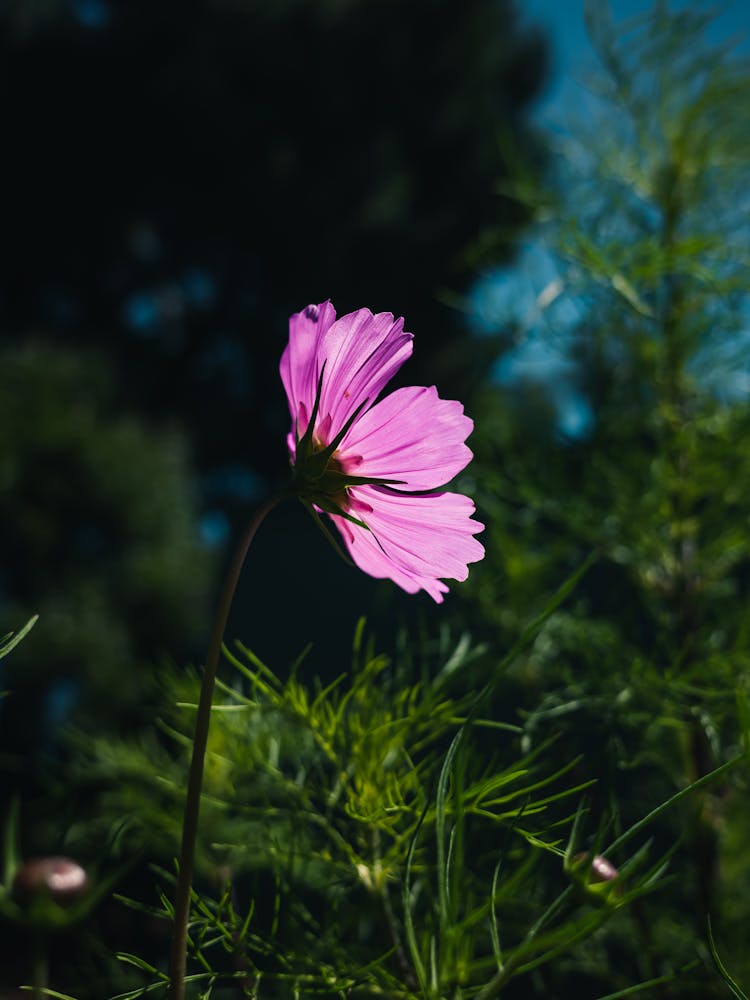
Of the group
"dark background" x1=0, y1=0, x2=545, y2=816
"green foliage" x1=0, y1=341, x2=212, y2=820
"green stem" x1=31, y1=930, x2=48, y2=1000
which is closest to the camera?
"green stem" x1=31, y1=930, x2=48, y2=1000

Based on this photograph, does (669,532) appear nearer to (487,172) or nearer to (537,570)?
(537,570)

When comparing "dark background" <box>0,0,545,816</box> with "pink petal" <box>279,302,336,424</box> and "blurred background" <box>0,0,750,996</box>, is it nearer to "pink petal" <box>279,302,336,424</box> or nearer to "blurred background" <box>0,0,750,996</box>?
"blurred background" <box>0,0,750,996</box>

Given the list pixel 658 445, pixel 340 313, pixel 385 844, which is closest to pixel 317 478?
pixel 385 844

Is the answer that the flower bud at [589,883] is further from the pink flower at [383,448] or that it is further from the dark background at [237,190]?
the dark background at [237,190]

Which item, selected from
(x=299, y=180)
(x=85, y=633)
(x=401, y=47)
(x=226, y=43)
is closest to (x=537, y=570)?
(x=85, y=633)

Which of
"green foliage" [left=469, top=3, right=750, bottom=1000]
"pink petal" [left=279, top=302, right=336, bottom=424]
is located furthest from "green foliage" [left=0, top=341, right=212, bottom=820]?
"pink petal" [left=279, top=302, right=336, bottom=424]

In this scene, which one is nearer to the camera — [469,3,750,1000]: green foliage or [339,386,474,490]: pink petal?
[339,386,474,490]: pink petal

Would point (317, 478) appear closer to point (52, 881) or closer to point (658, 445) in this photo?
point (52, 881)

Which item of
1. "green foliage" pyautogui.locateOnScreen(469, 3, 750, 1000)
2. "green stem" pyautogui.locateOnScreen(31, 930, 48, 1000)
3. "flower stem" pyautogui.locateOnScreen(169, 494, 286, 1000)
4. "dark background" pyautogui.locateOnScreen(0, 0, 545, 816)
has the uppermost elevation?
"dark background" pyautogui.locateOnScreen(0, 0, 545, 816)
